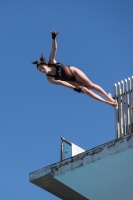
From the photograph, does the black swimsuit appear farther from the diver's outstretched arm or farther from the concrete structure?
the concrete structure

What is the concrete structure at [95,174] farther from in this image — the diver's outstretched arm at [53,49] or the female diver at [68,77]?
the diver's outstretched arm at [53,49]

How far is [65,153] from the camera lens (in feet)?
46.5

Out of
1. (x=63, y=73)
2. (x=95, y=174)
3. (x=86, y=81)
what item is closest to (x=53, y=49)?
(x=63, y=73)

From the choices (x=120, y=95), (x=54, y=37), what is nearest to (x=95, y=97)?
(x=120, y=95)

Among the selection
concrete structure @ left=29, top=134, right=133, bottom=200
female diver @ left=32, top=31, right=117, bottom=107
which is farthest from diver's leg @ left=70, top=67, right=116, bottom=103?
concrete structure @ left=29, top=134, right=133, bottom=200

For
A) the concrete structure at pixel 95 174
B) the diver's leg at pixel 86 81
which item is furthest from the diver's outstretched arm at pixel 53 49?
the concrete structure at pixel 95 174

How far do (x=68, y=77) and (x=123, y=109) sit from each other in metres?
1.39

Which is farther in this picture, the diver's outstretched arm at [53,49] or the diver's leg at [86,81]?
the diver's leg at [86,81]

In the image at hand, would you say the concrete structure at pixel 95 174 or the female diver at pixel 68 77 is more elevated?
the female diver at pixel 68 77

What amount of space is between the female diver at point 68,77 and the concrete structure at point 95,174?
1.71 m

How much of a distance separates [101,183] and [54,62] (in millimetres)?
2793

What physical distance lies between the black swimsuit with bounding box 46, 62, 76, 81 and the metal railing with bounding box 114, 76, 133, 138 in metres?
1.00

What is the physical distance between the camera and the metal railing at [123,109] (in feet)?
45.9

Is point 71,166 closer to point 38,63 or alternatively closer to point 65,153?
point 65,153
